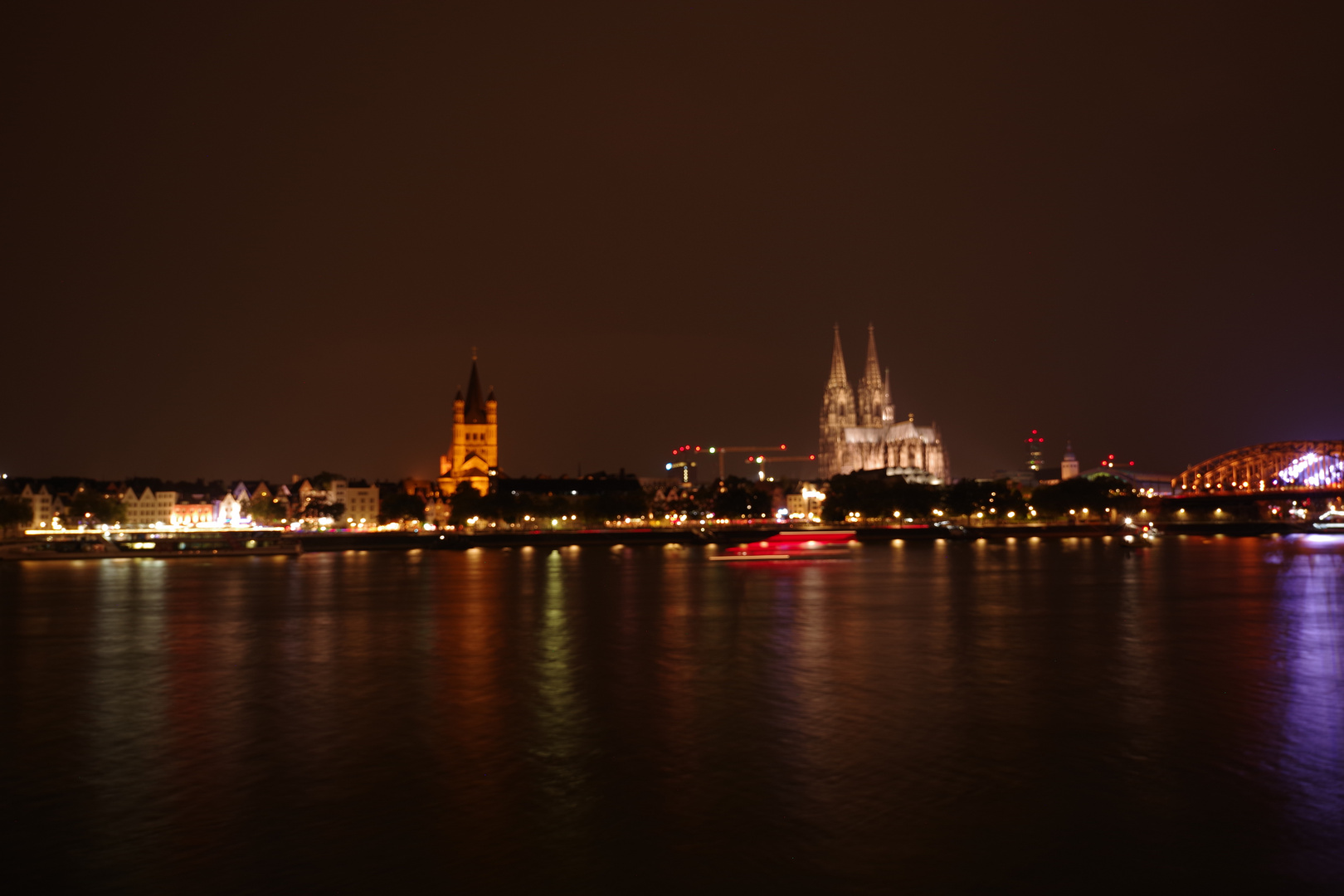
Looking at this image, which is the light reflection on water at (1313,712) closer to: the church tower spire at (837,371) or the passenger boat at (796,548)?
the passenger boat at (796,548)

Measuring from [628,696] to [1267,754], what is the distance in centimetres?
944

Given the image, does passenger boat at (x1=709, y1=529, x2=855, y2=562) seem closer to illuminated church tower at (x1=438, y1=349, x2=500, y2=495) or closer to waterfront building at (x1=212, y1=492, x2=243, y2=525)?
illuminated church tower at (x1=438, y1=349, x2=500, y2=495)

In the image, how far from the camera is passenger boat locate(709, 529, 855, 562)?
66875 mm

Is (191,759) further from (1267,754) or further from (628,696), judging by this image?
(1267,754)

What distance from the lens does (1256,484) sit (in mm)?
149625

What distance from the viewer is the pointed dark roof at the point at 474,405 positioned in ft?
431

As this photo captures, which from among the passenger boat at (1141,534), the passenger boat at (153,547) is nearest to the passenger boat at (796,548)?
the passenger boat at (1141,534)

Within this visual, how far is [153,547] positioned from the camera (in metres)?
73.7

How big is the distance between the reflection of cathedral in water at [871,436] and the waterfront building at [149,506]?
9199cm

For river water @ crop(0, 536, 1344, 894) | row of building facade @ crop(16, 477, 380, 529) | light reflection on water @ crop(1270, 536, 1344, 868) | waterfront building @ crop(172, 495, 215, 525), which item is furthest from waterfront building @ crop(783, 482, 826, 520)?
river water @ crop(0, 536, 1344, 894)

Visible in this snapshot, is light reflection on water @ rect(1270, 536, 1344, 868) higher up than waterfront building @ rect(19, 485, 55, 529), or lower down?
lower down

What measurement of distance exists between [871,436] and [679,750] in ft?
547

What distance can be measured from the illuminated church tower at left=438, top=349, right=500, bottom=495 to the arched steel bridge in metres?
87.0

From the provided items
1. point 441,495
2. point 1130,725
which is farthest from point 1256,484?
point 1130,725
